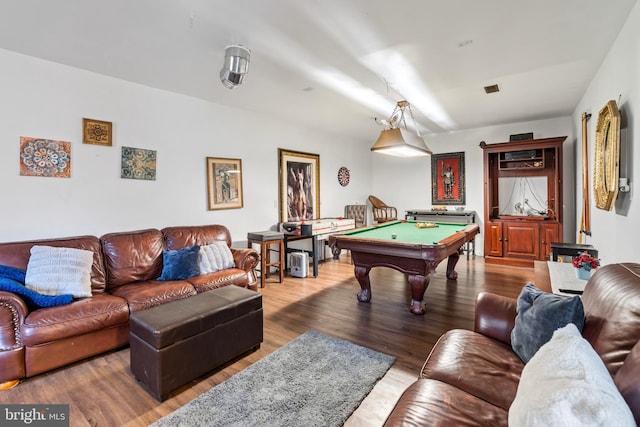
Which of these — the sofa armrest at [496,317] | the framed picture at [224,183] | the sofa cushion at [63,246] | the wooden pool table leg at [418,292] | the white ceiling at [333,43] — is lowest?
the wooden pool table leg at [418,292]

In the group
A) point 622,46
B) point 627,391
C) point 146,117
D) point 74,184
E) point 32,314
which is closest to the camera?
point 627,391

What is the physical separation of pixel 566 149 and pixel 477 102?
8.06ft

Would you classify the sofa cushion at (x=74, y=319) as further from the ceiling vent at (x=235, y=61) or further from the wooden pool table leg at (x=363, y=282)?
the wooden pool table leg at (x=363, y=282)

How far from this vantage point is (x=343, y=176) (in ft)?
23.2

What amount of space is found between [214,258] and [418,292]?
92.8 inches

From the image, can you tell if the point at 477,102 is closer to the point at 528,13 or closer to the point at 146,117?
the point at 528,13

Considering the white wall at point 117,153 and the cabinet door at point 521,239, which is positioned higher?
the white wall at point 117,153

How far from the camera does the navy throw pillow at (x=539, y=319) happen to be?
57.8 inches

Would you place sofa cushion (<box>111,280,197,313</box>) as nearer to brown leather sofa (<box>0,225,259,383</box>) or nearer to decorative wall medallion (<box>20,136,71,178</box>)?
brown leather sofa (<box>0,225,259,383</box>)

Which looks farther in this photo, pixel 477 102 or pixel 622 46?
pixel 477 102

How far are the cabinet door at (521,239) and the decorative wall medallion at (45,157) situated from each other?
22.0 feet

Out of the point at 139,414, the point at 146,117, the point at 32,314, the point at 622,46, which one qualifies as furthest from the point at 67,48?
the point at 622,46

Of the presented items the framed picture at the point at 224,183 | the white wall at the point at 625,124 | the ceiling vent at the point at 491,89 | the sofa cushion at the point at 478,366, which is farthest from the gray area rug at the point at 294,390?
the ceiling vent at the point at 491,89

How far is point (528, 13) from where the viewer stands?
2361 millimetres
